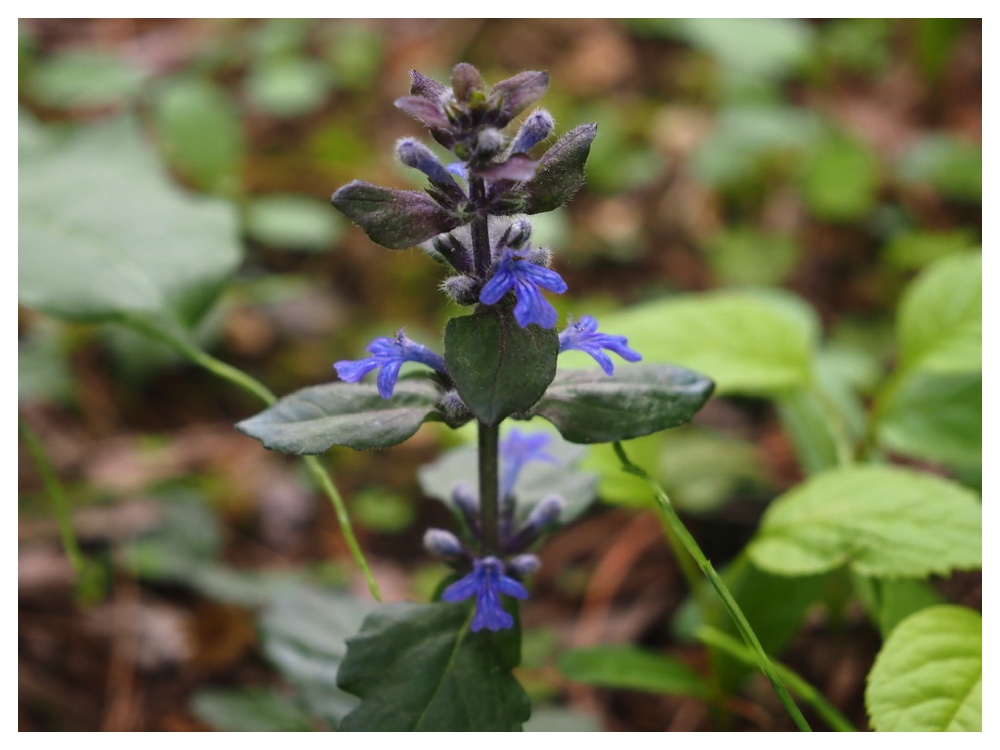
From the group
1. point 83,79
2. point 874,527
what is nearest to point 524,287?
point 874,527

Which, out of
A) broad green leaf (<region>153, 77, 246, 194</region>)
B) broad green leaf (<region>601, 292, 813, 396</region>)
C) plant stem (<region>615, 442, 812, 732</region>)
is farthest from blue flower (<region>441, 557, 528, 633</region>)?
broad green leaf (<region>153, 77, 246, 194</region>)

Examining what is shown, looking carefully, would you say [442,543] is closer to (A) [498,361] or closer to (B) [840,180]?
(A) [498,361]

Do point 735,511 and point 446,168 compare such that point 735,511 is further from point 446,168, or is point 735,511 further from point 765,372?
point 446,168

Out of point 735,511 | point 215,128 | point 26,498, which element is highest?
point 215,128


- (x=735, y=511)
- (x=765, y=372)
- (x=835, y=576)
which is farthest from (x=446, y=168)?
(x=735, y=511)

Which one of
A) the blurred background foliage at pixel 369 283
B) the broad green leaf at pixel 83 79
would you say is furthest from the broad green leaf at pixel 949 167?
the broad green leaf at pixel 83 79
